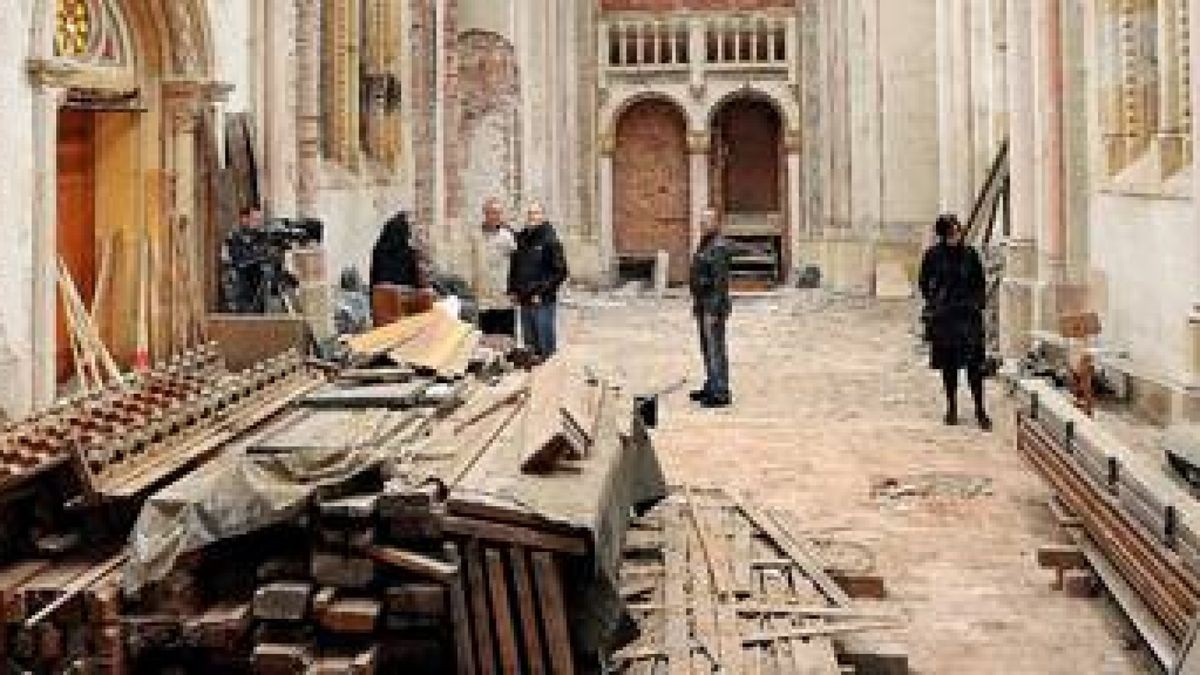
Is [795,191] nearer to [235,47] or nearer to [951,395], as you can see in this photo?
[951,395]

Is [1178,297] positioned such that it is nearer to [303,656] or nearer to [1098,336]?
[1098,336]

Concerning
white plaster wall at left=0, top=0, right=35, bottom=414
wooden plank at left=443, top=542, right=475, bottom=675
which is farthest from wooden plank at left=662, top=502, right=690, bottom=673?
white plaster wall at left=0, top=0, right=35, bottom=414

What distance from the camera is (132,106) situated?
1038cm

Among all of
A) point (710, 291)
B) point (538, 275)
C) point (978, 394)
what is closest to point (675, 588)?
point (978, 394)

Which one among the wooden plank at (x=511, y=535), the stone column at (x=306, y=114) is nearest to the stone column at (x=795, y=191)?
the stone column at (x=306, y=114)

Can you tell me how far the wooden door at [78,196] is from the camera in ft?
33.8

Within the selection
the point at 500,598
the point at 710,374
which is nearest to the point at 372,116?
the point at 710,374

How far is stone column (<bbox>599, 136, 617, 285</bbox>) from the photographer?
26688 millimetres

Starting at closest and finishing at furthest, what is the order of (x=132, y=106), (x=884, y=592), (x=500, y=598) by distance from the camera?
(x=500, y=598) < (x=884, y=592) < (x=132, y=106)

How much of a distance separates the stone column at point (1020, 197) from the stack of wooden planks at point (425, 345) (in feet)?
19.3

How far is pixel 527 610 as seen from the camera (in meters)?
4.58

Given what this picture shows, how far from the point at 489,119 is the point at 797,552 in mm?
17921

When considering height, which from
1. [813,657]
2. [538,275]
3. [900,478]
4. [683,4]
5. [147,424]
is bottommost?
[813,657]

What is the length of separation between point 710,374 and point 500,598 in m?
7.88
